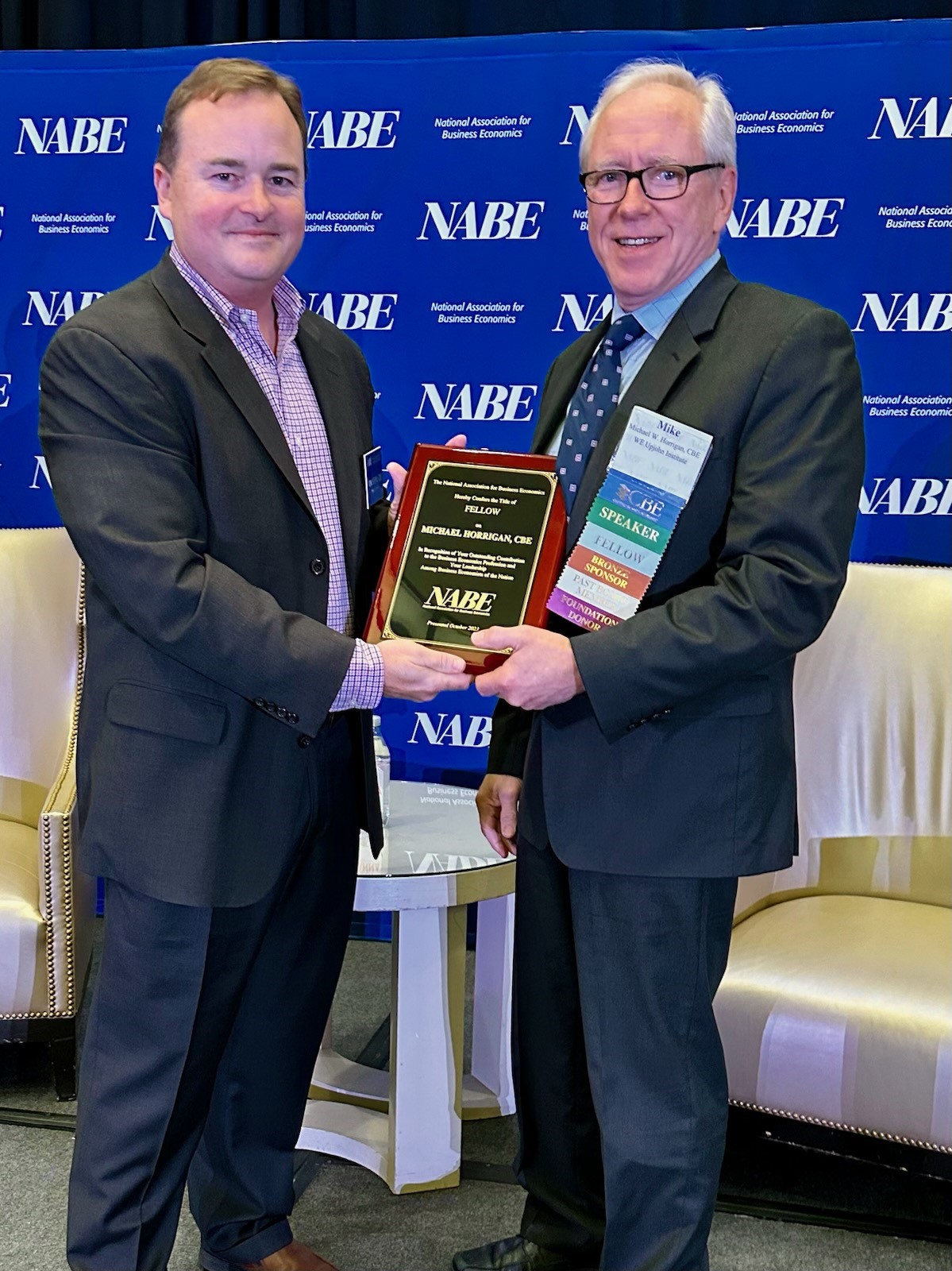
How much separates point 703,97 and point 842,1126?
72.7 inches

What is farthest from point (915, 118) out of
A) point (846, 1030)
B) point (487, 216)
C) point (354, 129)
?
point (846, 1030)

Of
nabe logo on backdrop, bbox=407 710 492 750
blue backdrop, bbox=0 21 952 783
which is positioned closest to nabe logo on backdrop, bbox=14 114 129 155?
blue backdrop, bbox=0 21 952 783

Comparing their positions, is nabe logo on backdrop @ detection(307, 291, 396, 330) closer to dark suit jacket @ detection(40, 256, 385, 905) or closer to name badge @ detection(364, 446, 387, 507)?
name badge @ detection(364, 446, 387, 507)

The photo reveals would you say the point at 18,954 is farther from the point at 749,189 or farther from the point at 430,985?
the point at 749,189

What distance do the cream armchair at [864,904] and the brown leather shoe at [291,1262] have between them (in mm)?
852

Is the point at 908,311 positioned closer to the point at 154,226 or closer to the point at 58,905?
the point at 154,226

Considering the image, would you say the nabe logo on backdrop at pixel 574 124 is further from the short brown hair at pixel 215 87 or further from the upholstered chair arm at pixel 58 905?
the upholstered chair arm at pixel 58 905

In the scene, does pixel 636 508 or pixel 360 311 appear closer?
pixel 636 508

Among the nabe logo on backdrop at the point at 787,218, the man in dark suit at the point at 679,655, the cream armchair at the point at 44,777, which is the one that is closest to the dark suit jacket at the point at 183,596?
the man in dark suit at the point at 679,655

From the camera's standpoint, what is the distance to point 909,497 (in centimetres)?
371

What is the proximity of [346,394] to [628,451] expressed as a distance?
1.90ft

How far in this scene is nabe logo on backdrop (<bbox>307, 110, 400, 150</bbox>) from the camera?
385cm

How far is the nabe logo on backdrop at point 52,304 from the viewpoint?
416 centimetres

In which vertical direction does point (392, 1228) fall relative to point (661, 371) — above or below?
below
